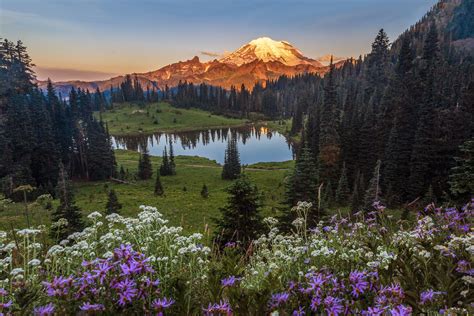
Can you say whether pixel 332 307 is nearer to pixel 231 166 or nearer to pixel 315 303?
pixel 315 303

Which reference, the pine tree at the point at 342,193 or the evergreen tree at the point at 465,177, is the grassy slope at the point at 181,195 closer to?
the pine tree at the point at 342,193

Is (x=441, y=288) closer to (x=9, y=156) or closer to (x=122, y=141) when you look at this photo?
(x=9, y=156)

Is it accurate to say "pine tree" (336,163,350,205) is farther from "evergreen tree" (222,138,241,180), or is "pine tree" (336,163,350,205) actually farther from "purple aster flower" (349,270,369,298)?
"purple aster flower" (349,270,369,298)

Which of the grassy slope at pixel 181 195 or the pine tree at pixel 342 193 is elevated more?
the pine tree at pixel 342 193

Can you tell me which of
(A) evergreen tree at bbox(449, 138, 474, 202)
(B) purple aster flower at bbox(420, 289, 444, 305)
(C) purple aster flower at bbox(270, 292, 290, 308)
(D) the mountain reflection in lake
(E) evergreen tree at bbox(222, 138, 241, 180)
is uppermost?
(B) purple aster flower at bbox(420, 289, 444, 305)

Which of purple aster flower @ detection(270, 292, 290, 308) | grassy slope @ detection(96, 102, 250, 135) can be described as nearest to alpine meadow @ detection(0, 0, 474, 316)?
purple aster flower @ detection(270, 292, 290, 308)

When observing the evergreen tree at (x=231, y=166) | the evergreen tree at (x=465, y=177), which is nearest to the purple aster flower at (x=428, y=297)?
the evergreen tree at (x=465, y=177)

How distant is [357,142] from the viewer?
47438mm

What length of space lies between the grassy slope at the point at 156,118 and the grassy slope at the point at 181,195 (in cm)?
7732

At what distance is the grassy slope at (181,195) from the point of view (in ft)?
109

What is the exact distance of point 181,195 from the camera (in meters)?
47.1

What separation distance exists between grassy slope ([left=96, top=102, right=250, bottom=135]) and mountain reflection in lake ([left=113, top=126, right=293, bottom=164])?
8.67m

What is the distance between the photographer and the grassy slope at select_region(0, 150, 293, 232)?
33188 millimetres

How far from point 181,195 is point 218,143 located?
79.2m
